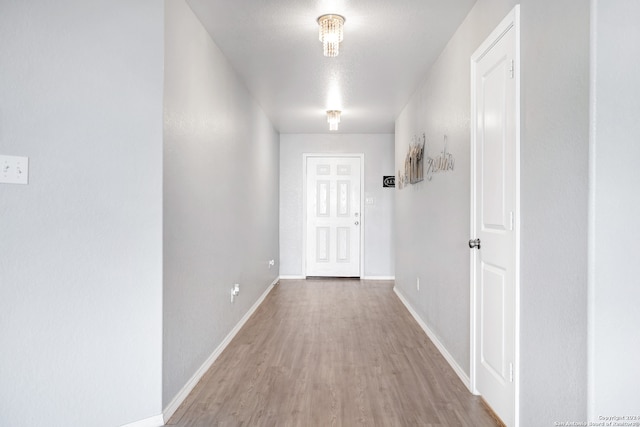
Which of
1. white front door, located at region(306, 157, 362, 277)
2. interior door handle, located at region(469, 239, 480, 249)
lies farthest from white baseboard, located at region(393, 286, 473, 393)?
white front door, located at region(306, 157, 362, 277)

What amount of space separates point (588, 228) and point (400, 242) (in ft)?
13.8

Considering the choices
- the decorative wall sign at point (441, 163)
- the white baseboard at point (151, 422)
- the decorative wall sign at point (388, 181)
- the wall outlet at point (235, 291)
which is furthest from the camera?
the decorative wall sign at point (388, 181)

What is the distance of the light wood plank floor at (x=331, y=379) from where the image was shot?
233 cm

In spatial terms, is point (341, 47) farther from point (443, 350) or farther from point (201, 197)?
point (443, 350)

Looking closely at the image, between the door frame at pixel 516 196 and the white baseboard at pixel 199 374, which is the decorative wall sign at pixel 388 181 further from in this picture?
the door frame at pixel 516 196

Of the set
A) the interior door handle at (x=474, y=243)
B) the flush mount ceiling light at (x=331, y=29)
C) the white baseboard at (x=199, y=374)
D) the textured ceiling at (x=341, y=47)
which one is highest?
the textured ceiling at (x=341, y=47)

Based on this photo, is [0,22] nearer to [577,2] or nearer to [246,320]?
[577,2]

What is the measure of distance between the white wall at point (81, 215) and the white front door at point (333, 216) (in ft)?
16.4

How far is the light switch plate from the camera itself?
1841 mm

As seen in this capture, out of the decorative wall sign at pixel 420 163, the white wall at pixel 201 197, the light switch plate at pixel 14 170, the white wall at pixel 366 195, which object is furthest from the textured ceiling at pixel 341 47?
the white wall at pixel 366 195

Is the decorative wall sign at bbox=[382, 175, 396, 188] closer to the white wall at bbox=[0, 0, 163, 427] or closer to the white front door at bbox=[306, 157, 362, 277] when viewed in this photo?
the white front door at bbox=[306, 157, 362, 277]

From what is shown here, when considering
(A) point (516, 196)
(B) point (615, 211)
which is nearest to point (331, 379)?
(A) point (516, 196)

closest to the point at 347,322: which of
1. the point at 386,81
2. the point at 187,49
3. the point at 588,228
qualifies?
the point at 386,81

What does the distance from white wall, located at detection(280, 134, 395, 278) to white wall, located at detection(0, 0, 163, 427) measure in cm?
493
